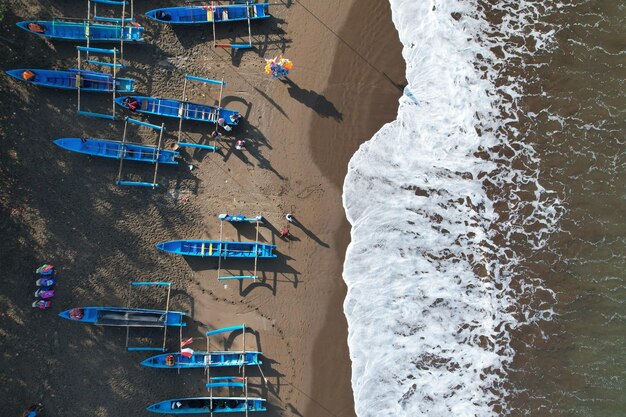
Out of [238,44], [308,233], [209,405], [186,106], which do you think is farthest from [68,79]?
[209,405]

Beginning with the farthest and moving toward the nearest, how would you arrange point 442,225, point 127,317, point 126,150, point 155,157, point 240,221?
point 442,225 < point 240,221 < point 155,157 < point 126,150 < point 127,317

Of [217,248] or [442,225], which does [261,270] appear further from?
[442,225]

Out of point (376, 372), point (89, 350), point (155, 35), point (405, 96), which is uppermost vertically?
point (155, 35)

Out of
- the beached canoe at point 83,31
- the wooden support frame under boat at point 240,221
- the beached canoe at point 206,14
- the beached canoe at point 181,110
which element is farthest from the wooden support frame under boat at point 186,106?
the wooden support frame under boat at point 240,221

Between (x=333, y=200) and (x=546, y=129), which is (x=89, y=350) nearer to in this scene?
(x=333, y=200)

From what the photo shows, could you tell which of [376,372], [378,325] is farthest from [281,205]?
[376,372]

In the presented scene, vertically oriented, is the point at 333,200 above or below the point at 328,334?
above
